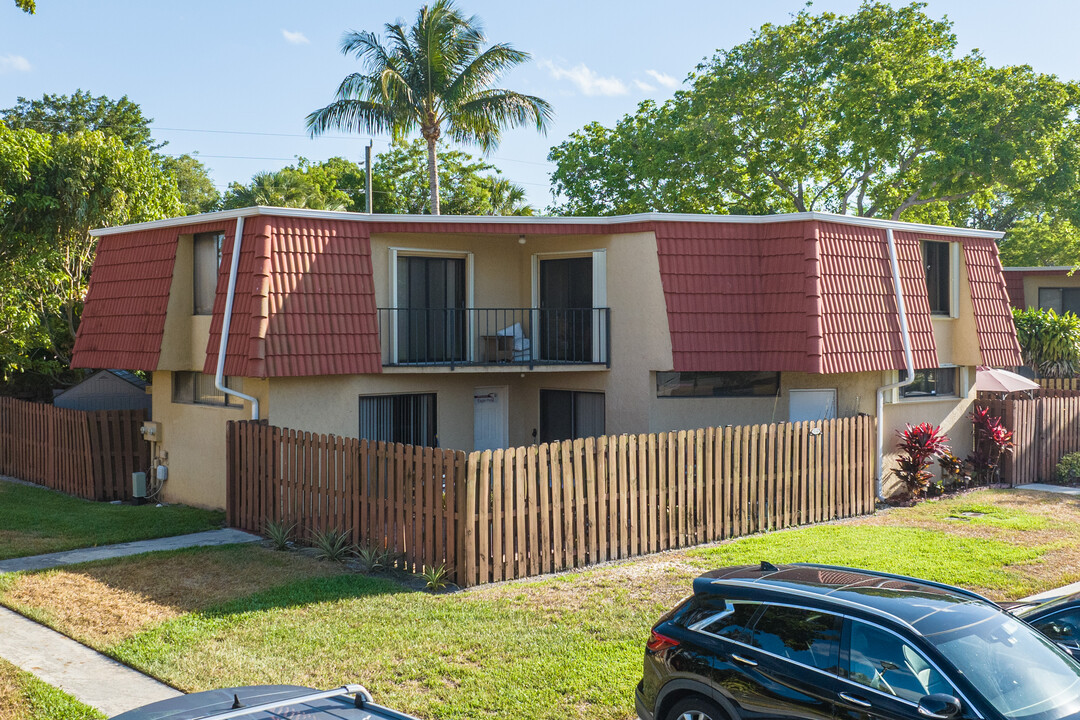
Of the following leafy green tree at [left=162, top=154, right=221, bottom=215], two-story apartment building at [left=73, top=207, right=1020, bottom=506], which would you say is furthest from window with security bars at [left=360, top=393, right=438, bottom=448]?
leafy green tree at [left=162, top=154, right=221, bottom=215]

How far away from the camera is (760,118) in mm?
34406

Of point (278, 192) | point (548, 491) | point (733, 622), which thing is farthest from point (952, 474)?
point (278, 192)

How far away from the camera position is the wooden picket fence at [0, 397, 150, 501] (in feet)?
57.5

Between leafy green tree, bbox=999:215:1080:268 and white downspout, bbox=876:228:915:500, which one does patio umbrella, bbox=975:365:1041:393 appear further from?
leafy green tree, bbox=999:215:1080:268

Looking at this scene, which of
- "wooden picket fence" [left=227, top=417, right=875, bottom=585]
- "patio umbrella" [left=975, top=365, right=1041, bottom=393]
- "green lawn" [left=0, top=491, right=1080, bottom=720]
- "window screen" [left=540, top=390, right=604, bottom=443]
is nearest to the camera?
"green lawn" [left=0, top=491, right=1080, bottom=720]

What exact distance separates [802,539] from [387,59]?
21650mm

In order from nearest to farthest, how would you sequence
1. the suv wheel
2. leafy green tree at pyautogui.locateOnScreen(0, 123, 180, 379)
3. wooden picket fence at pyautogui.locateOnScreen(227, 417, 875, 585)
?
the suv wheel < wooden picket fence at pyautogui.locateOnScreen(227, 417, 875, 585) < leafy green tree at pyautogui.locateOnScreen(0, 123, 180, 379)

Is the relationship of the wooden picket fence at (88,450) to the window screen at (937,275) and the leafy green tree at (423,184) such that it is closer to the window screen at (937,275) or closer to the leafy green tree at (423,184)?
the window screen at (937,275)

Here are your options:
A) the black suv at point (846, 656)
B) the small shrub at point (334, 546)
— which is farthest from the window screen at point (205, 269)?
the black suv at point (846, 656)

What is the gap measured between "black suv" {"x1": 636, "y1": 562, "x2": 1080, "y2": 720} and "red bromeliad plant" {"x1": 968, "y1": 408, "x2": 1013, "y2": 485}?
13666mm

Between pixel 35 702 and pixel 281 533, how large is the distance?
18.0 ft

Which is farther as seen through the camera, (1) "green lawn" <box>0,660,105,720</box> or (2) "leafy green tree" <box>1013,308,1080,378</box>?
(2) "leafy green tree" <box>1013,308,1080,378</box>

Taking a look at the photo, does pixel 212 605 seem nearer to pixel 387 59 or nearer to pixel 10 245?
pixel 10 245

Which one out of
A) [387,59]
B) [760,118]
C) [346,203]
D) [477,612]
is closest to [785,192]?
[760,118]
